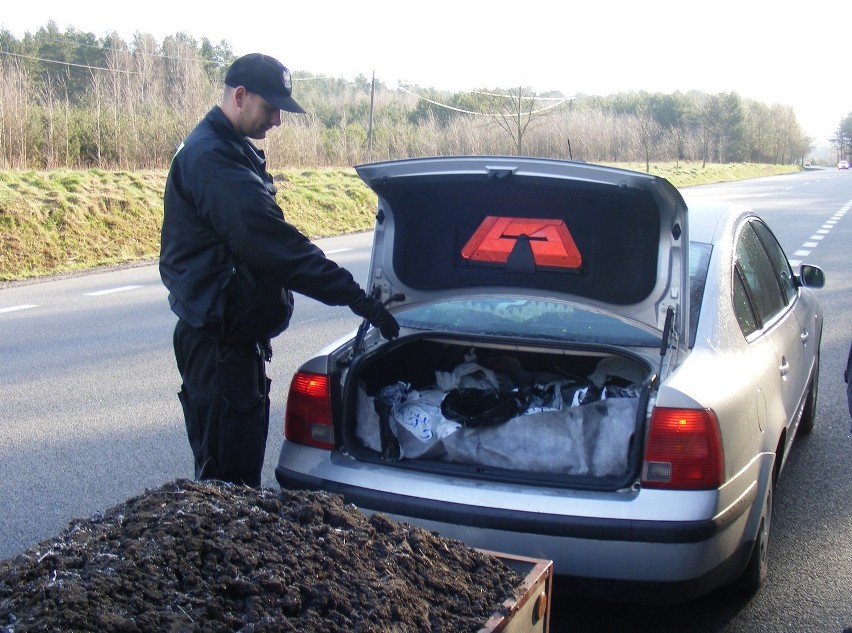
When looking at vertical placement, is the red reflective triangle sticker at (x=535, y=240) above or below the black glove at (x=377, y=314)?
above

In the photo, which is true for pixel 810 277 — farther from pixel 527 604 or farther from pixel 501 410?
pixel 527 604

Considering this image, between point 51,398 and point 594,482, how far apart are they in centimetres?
492

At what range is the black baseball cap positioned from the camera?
361cm

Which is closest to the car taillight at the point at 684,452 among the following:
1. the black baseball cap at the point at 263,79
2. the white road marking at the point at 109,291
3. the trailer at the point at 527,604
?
the trailer at the point at 527,604

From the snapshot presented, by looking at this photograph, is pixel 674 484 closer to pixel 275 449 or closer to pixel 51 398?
pixel 275 449

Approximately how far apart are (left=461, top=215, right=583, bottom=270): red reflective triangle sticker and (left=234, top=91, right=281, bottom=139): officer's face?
0.96 meters

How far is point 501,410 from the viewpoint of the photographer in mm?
3719

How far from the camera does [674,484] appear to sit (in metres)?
3.21

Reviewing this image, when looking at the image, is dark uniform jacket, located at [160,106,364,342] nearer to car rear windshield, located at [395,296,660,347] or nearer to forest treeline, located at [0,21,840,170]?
car rear windshield, located at [395,296,660,347]

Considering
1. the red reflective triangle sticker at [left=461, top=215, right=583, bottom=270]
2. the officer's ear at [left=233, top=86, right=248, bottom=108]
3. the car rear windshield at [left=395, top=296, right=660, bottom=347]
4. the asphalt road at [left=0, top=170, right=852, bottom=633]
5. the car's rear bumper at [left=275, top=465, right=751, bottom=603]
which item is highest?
the officer's ear at [left=233, top=86, right=248, bottom=108]

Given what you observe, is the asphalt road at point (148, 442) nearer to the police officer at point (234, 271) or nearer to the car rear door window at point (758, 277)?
the car rear door window at point (758, 277)

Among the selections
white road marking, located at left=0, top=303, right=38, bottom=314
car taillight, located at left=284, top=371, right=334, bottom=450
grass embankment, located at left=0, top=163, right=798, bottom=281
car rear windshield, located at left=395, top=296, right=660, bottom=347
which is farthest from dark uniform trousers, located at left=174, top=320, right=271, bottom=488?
grass embankment, located at left=0, top=163, right=798, bottom=281

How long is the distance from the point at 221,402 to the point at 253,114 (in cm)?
110

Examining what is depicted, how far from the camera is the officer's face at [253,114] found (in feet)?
11.9
